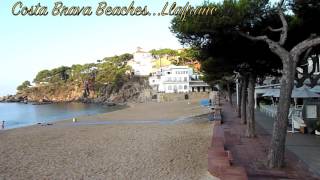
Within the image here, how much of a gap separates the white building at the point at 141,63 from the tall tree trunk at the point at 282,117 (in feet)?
410

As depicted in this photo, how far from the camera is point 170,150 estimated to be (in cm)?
1509

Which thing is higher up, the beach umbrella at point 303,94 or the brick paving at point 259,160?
the beach umbrella at point 303,94

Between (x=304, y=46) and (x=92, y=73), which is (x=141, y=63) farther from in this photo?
(x=304, y=46)

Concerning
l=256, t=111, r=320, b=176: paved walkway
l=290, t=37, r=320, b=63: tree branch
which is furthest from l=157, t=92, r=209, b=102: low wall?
l=290, t=37, r=320, b=63: tree branch

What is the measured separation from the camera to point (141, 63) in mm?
140125

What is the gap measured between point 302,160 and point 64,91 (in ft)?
478

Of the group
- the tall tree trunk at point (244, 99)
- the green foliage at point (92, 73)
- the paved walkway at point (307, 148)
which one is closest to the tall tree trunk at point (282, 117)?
the paved walkway at point (307, 148)

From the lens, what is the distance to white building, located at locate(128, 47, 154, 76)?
138 m

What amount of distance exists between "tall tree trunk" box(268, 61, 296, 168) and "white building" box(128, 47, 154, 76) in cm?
12510

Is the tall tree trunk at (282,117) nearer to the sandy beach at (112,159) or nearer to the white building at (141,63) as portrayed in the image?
the sandy beach at (112,159)

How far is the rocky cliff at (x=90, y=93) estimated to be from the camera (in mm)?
117562

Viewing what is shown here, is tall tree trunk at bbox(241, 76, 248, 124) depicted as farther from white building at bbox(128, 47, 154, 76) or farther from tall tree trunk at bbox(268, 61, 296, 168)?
white building at bbox(128, 47, 154, 76)

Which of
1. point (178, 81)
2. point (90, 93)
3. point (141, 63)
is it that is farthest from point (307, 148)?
point (90, 93)

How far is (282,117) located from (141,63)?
430 ft
